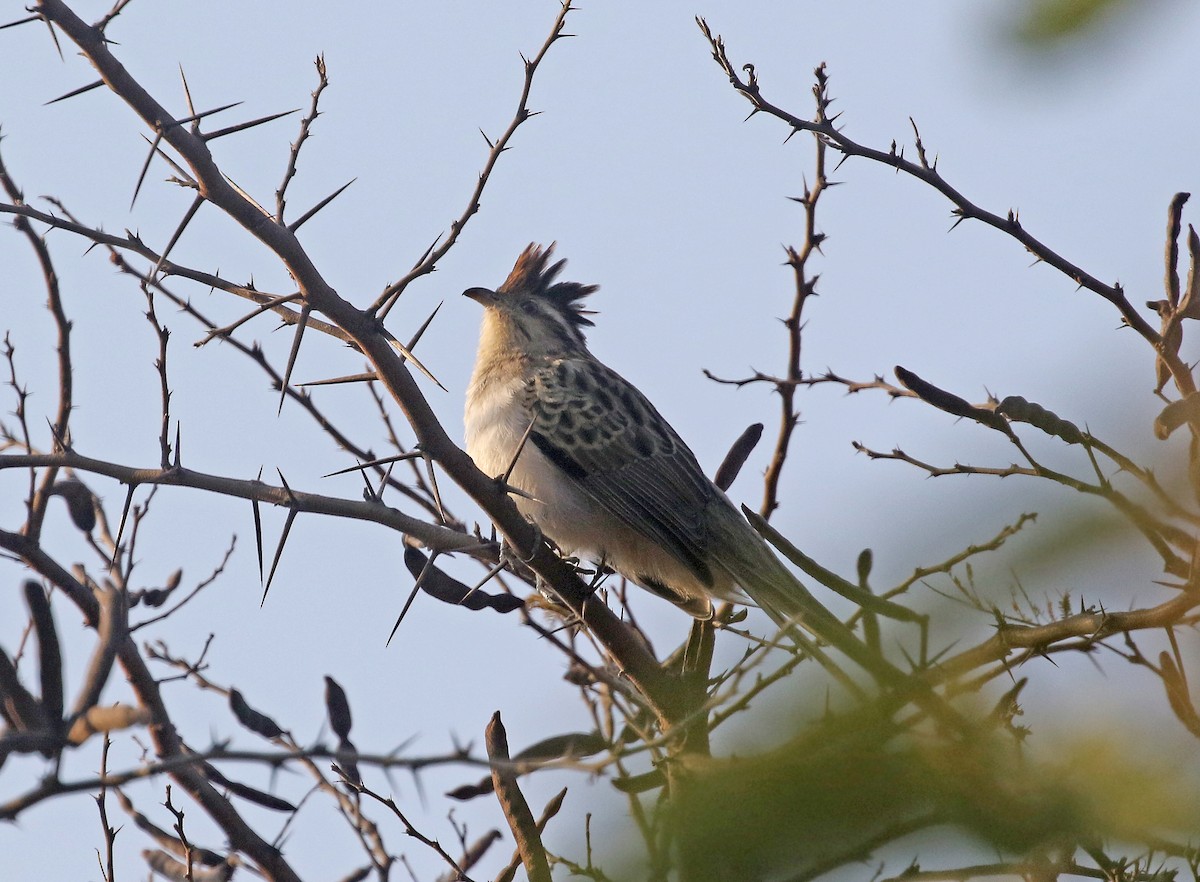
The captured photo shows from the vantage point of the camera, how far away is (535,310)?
9.02 metres

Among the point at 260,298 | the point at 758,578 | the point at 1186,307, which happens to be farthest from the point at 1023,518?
the point at 758,578

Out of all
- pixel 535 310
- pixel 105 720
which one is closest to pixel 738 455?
pixel 535 310

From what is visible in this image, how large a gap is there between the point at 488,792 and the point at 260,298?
213 centimetres

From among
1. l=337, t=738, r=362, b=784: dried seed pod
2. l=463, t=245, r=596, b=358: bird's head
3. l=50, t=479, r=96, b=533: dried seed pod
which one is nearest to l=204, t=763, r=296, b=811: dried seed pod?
l=337, t=738, r=362, b=784: dried seed pod

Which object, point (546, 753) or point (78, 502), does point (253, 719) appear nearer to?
point (78, 502)

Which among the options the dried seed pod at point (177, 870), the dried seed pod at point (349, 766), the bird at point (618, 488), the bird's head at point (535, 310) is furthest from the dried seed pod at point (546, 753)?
the bird's head at point (535, 310)

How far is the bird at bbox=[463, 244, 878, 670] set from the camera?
734 centimetres

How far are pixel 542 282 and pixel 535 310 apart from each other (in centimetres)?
38

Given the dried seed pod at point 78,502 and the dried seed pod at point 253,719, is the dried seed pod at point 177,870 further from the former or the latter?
the dried seed pod at point 78,502

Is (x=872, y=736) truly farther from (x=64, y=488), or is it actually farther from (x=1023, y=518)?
(x=64, y=488)

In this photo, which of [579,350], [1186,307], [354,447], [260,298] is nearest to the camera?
[1186,307]

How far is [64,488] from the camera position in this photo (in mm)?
5465

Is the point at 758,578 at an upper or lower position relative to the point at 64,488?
lower

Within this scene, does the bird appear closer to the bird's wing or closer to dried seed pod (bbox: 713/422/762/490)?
the bird's wing
